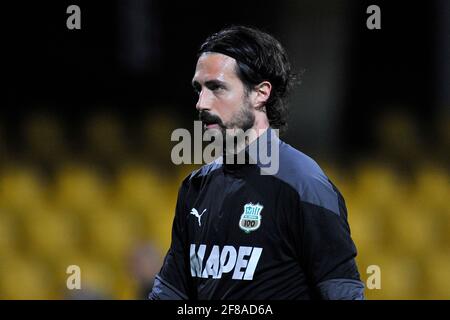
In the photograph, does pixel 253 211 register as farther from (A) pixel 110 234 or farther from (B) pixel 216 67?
(A) pixel 110 234

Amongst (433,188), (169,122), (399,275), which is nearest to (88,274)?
(169,122)

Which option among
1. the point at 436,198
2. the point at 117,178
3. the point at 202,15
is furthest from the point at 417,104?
the point at 117,178

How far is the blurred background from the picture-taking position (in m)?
6.14

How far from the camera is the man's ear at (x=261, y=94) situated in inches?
99.3

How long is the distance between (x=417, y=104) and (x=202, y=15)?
198cm

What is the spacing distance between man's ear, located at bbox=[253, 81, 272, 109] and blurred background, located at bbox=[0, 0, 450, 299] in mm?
3400

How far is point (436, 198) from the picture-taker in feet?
22.0

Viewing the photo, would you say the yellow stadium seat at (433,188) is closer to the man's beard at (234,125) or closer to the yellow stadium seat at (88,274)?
the yellow stadium seat at (88,274)

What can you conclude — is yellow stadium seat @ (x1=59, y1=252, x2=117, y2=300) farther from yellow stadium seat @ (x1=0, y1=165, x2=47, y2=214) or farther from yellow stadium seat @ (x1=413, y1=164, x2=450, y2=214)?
yellow stadium seat @ (x1=413, y1=164, x2=450, y2=214)

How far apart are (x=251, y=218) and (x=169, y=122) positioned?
15.3ft

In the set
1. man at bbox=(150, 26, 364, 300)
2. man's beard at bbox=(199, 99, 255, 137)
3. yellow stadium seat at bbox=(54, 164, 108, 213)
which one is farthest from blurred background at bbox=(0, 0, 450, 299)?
man's beard at bbox=(199, 99, 255, 137)

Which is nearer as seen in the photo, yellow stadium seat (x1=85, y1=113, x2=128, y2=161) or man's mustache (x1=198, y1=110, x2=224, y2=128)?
man's mustache (x1=198, y1=110, x2=224, y2=128)

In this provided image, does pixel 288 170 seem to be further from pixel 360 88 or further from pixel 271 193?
pixel 360 88

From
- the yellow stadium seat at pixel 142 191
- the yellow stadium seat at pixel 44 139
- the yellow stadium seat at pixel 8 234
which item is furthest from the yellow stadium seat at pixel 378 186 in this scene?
the yellow stadium seat at pixel 8 234
